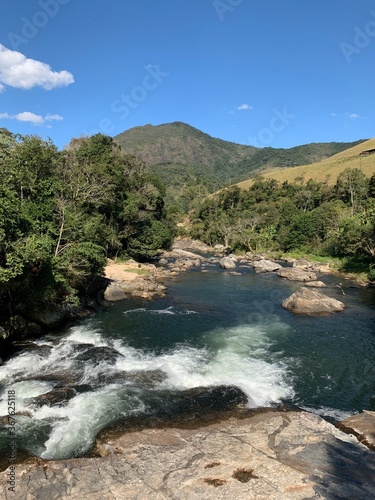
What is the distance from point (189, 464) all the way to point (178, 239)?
9425cm

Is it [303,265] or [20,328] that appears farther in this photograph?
[303,265]

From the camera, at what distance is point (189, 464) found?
10.8m

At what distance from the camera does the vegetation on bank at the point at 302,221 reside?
5221 cm

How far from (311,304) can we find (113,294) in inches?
740

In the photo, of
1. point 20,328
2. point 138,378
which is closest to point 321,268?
point 138,378

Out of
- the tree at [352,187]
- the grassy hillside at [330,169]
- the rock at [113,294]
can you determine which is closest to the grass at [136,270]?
the rock at [113,294]

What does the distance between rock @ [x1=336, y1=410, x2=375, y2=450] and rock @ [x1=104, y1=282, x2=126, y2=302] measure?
2426 cm

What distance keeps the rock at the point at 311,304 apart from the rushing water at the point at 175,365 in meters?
0.89

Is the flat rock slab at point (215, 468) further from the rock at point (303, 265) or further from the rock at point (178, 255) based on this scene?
the rock at point (178, 255)

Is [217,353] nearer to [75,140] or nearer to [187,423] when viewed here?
[187,423]

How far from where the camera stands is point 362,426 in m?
13.3

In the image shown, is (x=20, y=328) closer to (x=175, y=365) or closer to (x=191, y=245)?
(x=175, y=365)

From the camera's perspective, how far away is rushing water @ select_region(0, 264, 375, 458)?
580 inches

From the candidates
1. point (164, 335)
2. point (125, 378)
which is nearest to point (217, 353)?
point (164, 335)
